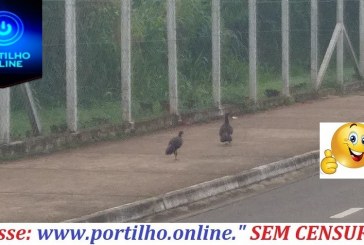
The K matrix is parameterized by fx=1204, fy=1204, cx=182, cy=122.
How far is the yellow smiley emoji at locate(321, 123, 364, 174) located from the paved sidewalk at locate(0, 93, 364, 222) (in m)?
1.12

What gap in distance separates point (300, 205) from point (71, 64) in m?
5.68

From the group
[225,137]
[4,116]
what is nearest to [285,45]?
[225,137]

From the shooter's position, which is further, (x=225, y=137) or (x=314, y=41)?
(x=314, y=41)

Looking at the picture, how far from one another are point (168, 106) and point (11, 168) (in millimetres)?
5356

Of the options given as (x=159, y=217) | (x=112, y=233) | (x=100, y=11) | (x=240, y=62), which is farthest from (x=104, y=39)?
(x=112, y=233)

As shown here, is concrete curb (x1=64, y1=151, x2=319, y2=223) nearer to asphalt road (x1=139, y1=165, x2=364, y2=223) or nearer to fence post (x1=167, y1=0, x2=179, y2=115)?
asphalt road (x1=139, y1=165, x2=364, y2=223)

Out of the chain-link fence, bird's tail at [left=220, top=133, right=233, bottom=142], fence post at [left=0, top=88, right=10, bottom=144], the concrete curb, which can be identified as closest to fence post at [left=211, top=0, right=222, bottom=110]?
the chain-link fence

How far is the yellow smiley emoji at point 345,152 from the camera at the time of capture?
1497 centimetres

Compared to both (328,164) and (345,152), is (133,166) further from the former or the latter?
(345,152)

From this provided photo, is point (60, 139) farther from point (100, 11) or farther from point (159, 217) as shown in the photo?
point (159, 217)

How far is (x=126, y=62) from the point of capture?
63.9ft

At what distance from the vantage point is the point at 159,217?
1313 cm

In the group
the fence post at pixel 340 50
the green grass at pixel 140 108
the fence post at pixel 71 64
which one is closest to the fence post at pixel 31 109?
the green grass at pixel 140 108

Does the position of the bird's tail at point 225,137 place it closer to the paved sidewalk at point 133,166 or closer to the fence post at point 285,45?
the paved sidewalk at point 133,166
